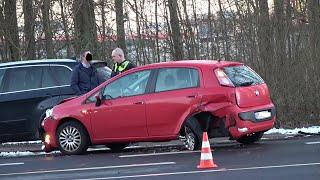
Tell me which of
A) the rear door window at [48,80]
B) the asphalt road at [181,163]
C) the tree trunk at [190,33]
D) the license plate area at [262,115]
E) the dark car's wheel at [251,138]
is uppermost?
the tree trunk at [190,33]

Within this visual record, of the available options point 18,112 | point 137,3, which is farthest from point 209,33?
point 18,112

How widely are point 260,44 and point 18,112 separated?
805 centimetres

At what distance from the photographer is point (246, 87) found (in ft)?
39.1

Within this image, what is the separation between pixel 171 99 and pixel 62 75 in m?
3.16

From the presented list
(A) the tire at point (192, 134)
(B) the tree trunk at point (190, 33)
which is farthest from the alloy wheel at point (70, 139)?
(B) the tree trunk at point (190, 33)

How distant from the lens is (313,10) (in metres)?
19.8

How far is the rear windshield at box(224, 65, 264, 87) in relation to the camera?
39.1ft

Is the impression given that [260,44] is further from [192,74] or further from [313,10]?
[192,74]

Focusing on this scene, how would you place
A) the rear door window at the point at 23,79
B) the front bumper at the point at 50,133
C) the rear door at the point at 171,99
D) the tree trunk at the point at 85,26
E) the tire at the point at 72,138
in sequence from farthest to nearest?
the tree trunk at the point at 85,26 → the rear door window at the point at 23,79 → the front bumper at the point at 50,133 → the tire at the point at 72,138 → the rear door at the point at 171,99

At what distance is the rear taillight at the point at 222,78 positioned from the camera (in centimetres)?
1174

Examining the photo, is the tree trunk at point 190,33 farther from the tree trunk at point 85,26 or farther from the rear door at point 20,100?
the rear door at point 20,100

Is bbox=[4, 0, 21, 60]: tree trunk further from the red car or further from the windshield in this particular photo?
the red car

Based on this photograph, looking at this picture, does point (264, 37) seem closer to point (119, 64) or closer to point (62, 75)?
point (119, 64)

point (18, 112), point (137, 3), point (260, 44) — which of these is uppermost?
point (137, 3)
